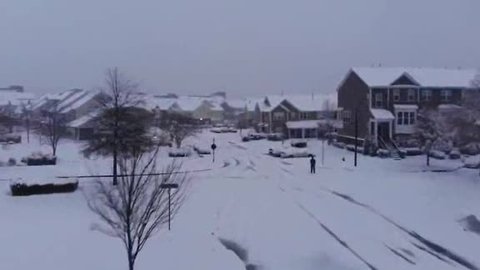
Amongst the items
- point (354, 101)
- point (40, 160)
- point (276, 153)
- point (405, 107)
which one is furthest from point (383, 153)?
point (40, 160)

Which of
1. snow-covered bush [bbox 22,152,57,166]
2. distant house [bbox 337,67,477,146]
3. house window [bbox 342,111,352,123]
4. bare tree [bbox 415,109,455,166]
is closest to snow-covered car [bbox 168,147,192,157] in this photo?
snow-covered bush [bbox 22,152,57,166]

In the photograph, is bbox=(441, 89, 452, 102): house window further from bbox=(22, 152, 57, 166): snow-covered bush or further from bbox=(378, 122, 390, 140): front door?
bbox=(22, 152, 57, 166): snow-covered bush

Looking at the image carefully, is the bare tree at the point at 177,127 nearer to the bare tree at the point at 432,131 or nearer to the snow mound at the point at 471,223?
the bare tree at the point at 432,131

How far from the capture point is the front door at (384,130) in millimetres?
54312

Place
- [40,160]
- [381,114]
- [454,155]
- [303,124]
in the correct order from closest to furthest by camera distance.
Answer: [40,160] < [454,155] < [381,114] < [303,124]

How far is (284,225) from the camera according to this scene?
23219 mm

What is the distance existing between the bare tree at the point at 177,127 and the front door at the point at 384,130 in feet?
72.6

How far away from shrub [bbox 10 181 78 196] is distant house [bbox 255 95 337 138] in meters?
47.5

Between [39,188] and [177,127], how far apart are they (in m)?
30.5

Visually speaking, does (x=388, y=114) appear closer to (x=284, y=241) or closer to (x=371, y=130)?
(x=371, y=130)

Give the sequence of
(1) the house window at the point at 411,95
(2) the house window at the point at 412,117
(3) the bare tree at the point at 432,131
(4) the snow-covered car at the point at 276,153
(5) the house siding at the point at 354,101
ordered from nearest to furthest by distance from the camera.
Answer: (3) the bare tree at the point at 432,131 < (4) the snow-covered car at the point at 276,153 < (2) the house window at the point at 412,117 < (5) the house siding at the point at 354,101 < (1) the house window at the point at 411,95

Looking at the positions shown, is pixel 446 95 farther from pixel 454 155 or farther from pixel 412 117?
pixel 454 155

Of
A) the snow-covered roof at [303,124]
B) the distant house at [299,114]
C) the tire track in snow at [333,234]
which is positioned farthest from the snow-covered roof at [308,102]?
the tire track in snow at [333,234]

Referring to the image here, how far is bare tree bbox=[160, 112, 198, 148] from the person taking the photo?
59562 millimetres
